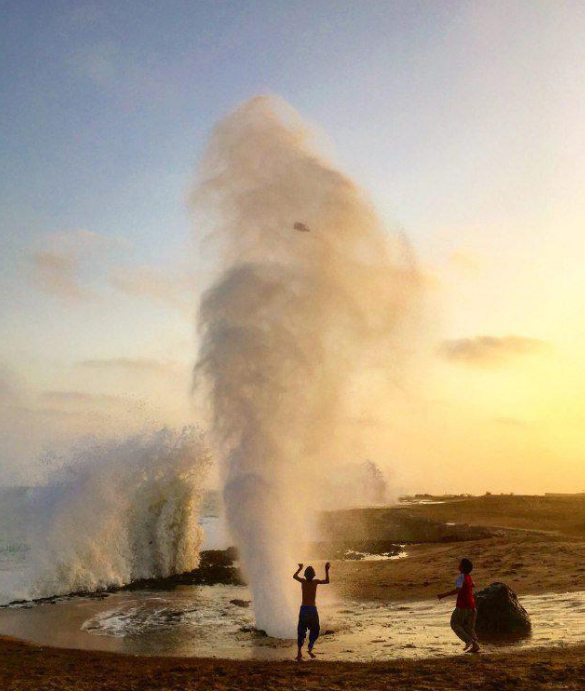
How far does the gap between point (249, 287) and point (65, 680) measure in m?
13.5

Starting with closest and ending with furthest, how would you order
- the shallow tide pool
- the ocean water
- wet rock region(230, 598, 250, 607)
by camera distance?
the shallow tide pool, wet rock region(230, 598, 250, 607), the ocean water

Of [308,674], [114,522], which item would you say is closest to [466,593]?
[308,674]

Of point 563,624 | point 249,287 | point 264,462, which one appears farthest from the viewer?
point 249,287

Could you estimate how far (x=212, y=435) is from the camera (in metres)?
19.2

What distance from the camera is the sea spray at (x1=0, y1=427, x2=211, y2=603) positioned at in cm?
2486

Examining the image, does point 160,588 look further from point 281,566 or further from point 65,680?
point 65,680

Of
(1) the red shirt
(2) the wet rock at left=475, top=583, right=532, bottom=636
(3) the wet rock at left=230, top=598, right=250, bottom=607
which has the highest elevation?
(1) the red shirt

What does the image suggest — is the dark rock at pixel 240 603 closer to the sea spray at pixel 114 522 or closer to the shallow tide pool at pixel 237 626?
the shallow tide pool at pixel 237 626

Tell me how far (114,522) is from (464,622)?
20.4 m

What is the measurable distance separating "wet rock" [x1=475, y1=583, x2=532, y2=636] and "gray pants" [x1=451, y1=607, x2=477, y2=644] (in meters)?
2.00

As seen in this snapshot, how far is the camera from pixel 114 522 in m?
28.0

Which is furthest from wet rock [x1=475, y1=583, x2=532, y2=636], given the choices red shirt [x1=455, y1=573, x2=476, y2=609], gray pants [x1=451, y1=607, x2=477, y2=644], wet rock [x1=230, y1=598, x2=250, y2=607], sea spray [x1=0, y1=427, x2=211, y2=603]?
sea spray [x1=0, y1=427, x2=211, y2=603]

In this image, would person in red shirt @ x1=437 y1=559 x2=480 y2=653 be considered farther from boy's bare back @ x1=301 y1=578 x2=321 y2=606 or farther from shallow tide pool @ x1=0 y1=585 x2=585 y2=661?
boy's bare back @ x1=301 y1=578 x2=321 y2=606

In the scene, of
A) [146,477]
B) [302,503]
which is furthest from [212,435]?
[146,477]
